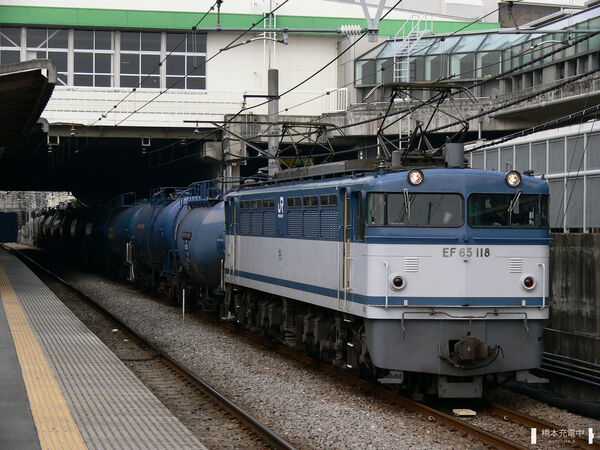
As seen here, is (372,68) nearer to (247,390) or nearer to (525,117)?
(525,117)

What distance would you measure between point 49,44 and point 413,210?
34.9 m

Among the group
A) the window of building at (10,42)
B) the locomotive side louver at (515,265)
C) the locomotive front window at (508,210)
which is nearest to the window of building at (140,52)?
the window of building at (10,42)

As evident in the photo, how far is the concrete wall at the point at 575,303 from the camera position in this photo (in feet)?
50.1

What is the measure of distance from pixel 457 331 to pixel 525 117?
22077 millimetres

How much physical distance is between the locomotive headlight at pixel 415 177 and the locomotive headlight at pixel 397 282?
1396 millimetres

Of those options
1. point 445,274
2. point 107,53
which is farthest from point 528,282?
point 107,53

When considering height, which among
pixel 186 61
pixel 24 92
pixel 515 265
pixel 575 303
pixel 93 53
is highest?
pixel 93 53

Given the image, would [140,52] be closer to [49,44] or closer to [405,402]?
[49,44]

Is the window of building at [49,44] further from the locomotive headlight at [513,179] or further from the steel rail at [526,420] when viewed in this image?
the steel rail at [526,420]

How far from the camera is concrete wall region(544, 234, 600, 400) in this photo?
15281 millimetres

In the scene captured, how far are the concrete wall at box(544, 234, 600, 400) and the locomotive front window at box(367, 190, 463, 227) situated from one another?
355 cm

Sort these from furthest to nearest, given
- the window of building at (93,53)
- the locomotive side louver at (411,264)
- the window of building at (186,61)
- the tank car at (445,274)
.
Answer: the window of building at (186,61) < the window of building at (93,53) < the locomotive side louver at (411,264) < the tank car at (445,274)

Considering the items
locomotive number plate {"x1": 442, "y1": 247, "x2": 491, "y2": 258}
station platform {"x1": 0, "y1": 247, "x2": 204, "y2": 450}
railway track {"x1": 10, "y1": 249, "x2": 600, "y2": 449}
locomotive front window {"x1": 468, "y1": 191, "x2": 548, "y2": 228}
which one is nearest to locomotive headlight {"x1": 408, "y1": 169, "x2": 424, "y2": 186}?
locomotive front window {"x1": 468, "y1": 191, "x2": 548, "y2": 228}

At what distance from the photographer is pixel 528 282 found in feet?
43.9
